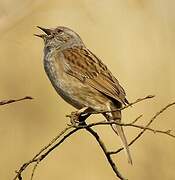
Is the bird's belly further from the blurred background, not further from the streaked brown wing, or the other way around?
the blurred background

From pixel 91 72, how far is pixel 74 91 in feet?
0.71

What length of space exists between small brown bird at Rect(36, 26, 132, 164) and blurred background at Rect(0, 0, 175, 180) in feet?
3.17

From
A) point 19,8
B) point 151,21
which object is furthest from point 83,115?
point 151,21

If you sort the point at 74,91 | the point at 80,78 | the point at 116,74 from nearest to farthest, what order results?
1. the point at 74,91
2. the point at 80,78
3. the point at 116,74

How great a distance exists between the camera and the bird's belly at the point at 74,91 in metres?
3.94

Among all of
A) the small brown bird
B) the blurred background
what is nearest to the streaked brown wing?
the small brown bird

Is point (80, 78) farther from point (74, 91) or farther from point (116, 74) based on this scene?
point (116, 74)

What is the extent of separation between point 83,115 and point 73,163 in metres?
1.90

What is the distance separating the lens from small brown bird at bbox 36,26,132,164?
3938mm

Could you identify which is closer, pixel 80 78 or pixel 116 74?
pixel 80 78

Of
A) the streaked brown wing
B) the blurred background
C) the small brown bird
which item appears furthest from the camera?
the blurred background

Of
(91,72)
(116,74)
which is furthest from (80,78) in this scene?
(116,74)

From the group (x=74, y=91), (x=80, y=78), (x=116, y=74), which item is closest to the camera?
(x=74, y=91)

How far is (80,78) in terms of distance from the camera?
408 centimetres
